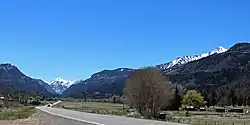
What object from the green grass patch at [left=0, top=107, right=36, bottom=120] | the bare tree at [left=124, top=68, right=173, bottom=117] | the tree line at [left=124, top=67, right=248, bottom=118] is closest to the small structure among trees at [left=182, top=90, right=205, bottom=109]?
the green grass patch at [left=0, top=107, right=36, bottom=120]

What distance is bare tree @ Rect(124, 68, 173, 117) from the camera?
90.3 m

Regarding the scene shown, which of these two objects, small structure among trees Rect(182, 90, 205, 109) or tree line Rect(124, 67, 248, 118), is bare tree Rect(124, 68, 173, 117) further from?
small structure among trees Rect(182, 90, 205, 109)

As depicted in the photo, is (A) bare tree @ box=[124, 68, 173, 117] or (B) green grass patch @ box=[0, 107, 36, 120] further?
(A) bare tree @ box=[124, 68, 173, 117]

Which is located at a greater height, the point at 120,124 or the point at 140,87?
the point at 140,87

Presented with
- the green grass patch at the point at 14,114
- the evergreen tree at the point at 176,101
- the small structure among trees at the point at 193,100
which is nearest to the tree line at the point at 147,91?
the green grass patch at the point at 14,114

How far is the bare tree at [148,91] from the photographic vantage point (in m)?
90.3

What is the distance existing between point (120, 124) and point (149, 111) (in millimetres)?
48904

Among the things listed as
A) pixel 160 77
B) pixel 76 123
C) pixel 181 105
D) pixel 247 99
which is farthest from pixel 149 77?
pixel 247 99

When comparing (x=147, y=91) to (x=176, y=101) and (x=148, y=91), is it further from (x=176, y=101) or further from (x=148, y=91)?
(x=176, y=101)

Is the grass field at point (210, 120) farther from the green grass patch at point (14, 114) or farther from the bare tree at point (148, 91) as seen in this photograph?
the green grass patch at point (14, 114)

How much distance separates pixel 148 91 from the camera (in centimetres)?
9088

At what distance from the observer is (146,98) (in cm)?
9075

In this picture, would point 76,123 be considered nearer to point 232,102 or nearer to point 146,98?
point 146,98

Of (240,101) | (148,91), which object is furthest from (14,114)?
(240,101)
